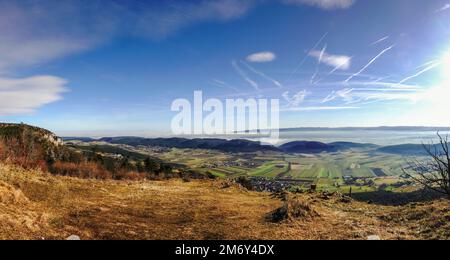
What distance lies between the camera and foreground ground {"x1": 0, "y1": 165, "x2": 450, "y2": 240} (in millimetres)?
11281

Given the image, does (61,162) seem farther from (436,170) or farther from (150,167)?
(436,170)

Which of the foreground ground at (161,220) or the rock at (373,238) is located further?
the foreground ground at (161,220)

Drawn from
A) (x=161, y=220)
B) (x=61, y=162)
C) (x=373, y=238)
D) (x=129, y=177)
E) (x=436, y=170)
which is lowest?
(x=129, y=177)

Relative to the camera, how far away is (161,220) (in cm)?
1398

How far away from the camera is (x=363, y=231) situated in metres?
12.4

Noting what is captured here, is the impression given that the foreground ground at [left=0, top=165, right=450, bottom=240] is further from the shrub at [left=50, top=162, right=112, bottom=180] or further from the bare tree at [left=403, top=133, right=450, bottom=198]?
the shrub at [left=50, top=162, right=112, bottom=180]

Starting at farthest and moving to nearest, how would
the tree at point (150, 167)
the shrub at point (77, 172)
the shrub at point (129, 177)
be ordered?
the tree at point (150, 167) < the shrub at point (129, 177) < the shrub at point (77, 172)

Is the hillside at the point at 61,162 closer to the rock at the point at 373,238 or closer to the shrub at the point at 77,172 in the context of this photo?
the shrub at the point at 77,172

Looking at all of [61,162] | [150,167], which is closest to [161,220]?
[61,162]

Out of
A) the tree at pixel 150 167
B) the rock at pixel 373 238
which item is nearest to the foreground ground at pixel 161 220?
the rock at pixel 373 238

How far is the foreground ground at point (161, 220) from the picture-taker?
11281 mm

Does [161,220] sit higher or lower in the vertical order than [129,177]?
higher
